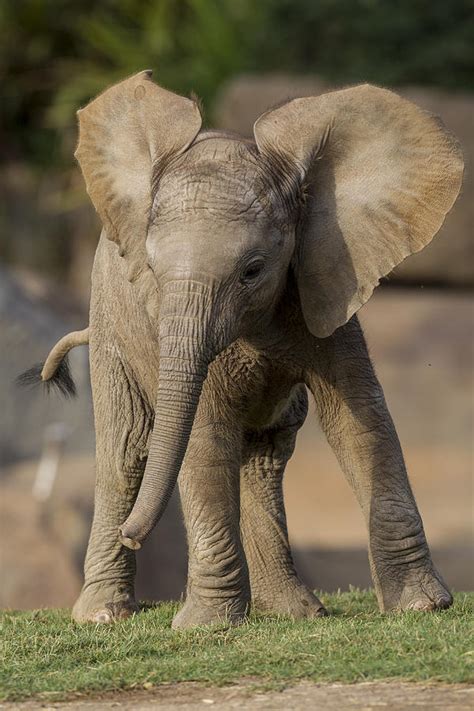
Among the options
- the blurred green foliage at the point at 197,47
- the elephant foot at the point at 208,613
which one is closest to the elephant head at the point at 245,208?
the elephant foot at the point at 208,613

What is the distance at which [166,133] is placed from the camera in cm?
602

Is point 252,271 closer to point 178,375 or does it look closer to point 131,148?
point 178,375

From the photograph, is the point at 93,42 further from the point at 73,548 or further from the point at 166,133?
the point at 166,133

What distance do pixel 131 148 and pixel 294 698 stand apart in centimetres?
241

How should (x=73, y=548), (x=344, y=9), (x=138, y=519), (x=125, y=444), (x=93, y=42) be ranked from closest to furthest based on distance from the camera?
(x=138, y=519) → (x=125, y=444) → (x=73, y=548) → (x=344, y=9) → (x=93, y=42)

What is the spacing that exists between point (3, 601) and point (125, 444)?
13.0ft

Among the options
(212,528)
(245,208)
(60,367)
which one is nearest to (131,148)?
(245,208)

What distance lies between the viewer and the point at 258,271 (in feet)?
18.5

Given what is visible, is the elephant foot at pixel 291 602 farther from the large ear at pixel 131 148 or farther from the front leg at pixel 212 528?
the large ear at pixel 131 148

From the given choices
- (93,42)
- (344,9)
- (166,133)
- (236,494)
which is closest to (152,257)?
(166,133)

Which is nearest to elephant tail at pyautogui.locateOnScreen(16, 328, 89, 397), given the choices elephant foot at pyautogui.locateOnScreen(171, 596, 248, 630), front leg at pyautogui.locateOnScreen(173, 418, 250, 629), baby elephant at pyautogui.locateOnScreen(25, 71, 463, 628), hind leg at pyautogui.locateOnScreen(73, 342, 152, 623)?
hind leg at pyautogui.locateOnScreen(73, 342, 152, 623)

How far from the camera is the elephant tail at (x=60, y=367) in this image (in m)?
7.50

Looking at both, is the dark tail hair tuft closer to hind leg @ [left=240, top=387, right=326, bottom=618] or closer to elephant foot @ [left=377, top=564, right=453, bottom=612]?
hind leg @ [left=240, top=387, right=326, bottom=618]

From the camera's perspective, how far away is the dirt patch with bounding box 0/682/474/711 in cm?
462
